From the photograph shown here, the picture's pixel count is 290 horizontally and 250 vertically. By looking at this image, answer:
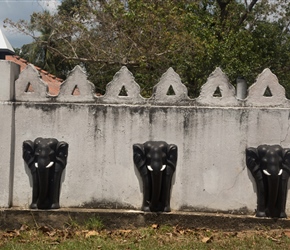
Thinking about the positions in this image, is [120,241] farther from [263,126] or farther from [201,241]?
[263,126]

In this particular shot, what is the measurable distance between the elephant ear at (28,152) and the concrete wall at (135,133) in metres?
0.10

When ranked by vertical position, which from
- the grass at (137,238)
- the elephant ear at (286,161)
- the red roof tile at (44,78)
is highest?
the red roof tile at (44,78)

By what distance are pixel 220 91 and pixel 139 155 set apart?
1.33 m

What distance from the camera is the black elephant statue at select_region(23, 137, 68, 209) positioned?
5969mm

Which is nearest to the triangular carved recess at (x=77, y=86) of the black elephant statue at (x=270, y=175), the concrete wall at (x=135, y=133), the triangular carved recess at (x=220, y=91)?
the concrete wall at (x=135, y=133)

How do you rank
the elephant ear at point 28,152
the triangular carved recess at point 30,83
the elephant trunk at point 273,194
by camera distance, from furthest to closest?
the triangular carved recess at point 30,83 → the elephant ear at point 28,152 → the elephant trunk at point 273,194

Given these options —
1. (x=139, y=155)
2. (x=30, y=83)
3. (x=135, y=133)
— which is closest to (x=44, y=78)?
(x=30, y=83)

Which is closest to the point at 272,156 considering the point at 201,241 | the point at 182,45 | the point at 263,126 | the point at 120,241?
the point at 263,126

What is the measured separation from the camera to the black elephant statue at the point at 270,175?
5.75 metres

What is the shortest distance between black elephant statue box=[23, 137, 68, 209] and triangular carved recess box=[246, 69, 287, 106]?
250 cm

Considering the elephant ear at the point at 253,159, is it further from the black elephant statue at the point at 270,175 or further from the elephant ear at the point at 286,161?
the elephant ear at the point at 286,161

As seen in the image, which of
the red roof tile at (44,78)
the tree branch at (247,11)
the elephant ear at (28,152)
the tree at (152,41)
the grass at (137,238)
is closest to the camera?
the grass at (137,238)

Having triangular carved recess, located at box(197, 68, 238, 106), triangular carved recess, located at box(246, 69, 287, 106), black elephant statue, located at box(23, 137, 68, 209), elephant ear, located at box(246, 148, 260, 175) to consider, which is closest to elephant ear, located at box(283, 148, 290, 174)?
elephant ear, located at box(246, 148, 260, 175)

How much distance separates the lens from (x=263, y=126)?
5.93 meters
